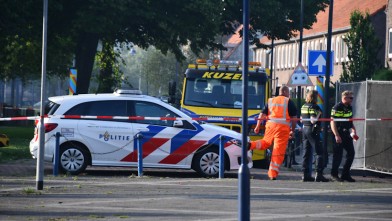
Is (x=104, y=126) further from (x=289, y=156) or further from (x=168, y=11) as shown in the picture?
(x=168, y=11)

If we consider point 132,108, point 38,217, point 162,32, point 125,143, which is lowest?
point 38,217

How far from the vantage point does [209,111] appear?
14.0m

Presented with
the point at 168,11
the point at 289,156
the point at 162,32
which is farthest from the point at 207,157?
the point at 162,32

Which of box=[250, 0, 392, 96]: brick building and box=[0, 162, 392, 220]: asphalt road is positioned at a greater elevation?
box=[250, 0, 392, 96]: brick building

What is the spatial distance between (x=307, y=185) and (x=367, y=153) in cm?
349

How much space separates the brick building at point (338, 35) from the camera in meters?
42.5

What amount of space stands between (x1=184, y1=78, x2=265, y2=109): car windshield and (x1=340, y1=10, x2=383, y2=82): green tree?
2179 cm

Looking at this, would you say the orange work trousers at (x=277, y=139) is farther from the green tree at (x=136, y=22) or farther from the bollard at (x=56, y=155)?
the green tree at (x=136, y=22)

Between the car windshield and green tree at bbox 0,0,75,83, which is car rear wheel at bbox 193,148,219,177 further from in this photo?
green tree at bbox 0,0,75,83

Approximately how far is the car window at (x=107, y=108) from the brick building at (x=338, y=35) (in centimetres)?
2630

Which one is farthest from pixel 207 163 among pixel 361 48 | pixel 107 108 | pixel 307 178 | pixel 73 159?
pixel 361 48

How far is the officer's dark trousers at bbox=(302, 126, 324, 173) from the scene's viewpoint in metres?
10.9

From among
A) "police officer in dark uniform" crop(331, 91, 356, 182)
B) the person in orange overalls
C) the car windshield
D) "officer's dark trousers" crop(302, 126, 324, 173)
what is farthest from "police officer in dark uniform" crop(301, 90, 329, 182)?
the car windshield

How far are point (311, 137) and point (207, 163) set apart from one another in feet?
7.42
